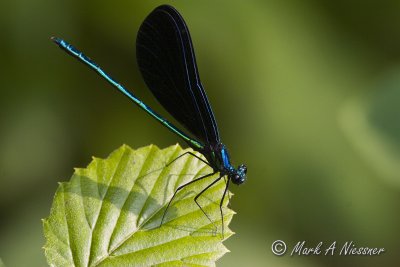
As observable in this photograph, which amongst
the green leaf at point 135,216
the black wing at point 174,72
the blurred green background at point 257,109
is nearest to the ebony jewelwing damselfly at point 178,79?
the black wing at point 174,72

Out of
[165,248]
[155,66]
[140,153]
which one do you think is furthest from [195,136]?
[165,248]

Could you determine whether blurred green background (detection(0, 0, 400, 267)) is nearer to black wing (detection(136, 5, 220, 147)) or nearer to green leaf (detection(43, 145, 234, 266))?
black wing (detection(136, 5, 220, 147))

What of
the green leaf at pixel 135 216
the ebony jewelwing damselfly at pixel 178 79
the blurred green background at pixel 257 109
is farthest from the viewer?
the blurred green background at pixel 257 109

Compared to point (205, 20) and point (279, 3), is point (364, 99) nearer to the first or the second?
point (279, 3)

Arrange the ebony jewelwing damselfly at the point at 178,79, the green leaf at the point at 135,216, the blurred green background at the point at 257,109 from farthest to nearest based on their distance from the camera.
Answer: the blurred green background at the point at 257,109 → the ebony jewelwing damselfly at the point at 178,79 → the green leaf at the point at 135,216

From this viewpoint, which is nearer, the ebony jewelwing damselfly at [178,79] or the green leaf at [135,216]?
the green leaf at [135,216]

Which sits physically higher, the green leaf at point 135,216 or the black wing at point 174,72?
the black wing at point 174,72

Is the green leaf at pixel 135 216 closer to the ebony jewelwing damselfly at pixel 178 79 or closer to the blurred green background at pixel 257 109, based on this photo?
the ebony jewelwing damselfly at pixel 178 79
